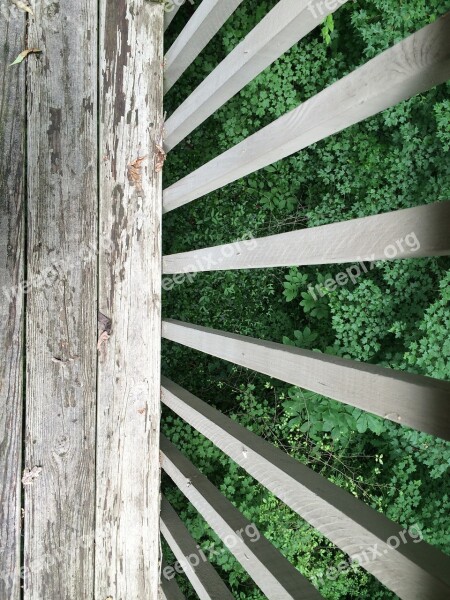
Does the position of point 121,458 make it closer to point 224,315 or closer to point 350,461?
point 224,315

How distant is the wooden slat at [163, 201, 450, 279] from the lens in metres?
0.66

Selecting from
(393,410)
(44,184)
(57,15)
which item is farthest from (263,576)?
(57,15)

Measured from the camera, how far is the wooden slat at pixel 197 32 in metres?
1.45

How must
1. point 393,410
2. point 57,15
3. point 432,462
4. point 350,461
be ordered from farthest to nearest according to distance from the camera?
point 350,461, point 432,462, point 57,15, point 393,410

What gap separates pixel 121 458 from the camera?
207cm

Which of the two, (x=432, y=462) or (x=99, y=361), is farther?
(x=432, y=462)

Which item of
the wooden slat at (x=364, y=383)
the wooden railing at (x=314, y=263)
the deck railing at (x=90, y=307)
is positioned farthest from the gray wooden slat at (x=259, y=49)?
the wooden slat at (x=364, y=383)

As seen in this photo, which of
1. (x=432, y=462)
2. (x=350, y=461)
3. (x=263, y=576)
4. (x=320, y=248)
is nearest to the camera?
(x=320, y=248)

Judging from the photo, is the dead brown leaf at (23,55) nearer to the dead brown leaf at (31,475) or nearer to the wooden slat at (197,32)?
the wooden slat at (197,32)

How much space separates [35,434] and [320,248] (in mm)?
1504

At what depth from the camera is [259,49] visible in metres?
1.15

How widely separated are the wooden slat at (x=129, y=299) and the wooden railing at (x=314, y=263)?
0.31m

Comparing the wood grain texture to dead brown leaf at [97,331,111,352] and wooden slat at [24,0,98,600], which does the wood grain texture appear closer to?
wooden slat at [24,0,98,600]

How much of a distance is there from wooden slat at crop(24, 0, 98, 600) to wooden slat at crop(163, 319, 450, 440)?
35.9 inches
